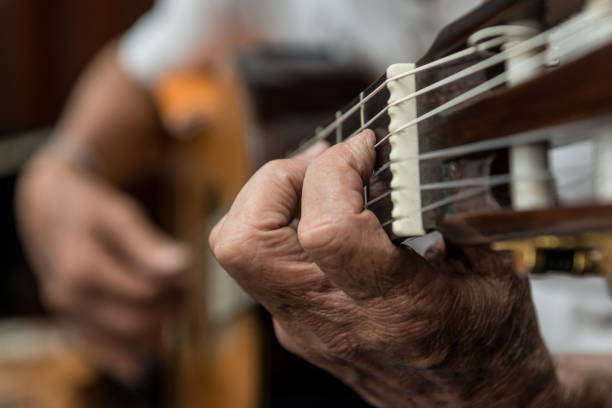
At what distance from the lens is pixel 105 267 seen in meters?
1.11

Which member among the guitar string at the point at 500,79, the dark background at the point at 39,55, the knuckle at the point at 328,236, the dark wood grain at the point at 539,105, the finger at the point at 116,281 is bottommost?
the finger at the point at 116,281

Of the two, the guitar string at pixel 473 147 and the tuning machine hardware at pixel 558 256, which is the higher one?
the guitar string at pixel 473 147

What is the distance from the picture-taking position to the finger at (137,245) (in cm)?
110

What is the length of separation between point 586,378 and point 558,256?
0.13m

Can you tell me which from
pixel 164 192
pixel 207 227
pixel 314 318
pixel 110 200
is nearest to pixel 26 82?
pixel 164 192

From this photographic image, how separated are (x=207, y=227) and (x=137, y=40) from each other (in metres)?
0.49

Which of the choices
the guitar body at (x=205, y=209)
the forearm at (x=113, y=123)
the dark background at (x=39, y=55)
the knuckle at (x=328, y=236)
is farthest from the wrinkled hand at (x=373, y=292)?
the dark background at (x=39, y=55)

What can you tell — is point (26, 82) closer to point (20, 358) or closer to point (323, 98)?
point (20, 358)

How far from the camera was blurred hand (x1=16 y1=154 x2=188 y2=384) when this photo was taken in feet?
3.65

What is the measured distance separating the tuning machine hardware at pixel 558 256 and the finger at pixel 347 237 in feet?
0.14

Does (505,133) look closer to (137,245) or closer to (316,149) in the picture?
(316,149)

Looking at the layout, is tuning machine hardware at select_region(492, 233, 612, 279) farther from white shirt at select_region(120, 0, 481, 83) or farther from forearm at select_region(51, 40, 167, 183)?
forearm at select_region(51, 40, 167, 183)

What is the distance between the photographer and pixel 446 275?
0.28m

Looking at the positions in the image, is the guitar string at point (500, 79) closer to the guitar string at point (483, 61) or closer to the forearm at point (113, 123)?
the guitar string at point (483, 61)
